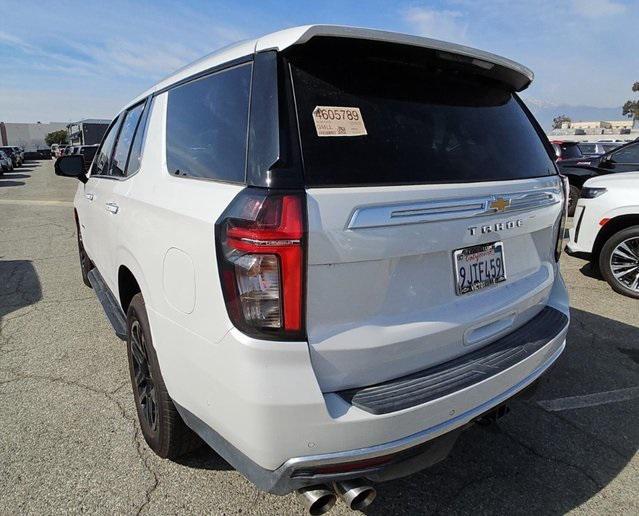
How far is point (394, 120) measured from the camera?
6.18 ft

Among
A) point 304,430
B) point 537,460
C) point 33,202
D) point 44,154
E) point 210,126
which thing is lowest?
point 33,202

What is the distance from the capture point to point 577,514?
2.20 metres

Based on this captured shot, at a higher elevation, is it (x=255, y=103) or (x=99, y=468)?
(x=255, y=103)

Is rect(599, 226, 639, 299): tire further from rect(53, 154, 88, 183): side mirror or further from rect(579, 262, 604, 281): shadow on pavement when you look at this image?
rect(53, 154, 88, 183): side mirror

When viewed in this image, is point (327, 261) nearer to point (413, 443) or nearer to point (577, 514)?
point (413, 443)

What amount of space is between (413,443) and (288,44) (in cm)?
149

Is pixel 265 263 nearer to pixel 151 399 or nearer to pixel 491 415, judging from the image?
pixel 491 415

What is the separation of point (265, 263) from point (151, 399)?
4.66 feet

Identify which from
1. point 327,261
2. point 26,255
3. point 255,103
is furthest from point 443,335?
point 26,255

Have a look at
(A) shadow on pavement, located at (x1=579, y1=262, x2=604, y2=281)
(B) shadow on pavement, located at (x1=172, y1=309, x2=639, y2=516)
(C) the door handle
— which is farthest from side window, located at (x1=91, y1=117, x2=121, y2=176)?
(A) shadow on pavement, located at (x1=579, y1=262, x2=604, y2=281)

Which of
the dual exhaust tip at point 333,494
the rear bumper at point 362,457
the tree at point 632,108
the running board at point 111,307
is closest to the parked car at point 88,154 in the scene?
the running board at point 111,307

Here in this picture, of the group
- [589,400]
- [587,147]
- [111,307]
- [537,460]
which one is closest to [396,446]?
[537,460]

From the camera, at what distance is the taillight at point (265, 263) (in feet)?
5.05

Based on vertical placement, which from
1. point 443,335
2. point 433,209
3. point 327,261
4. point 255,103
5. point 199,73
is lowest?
point 443,335
